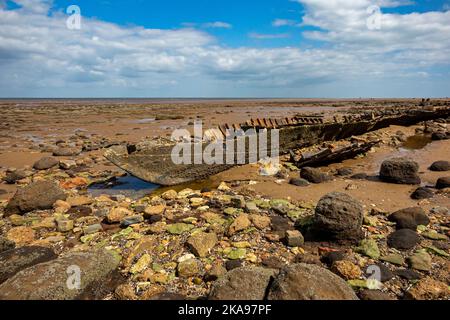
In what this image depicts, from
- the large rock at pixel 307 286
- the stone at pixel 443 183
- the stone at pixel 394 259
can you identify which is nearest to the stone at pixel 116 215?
the large rock at pixel 307 286

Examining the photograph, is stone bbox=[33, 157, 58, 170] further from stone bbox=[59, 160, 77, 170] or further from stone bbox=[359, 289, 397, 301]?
stone bbox=[359, 289, 397, 301]

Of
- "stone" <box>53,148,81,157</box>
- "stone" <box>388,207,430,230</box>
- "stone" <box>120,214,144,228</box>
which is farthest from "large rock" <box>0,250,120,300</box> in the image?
"stone" <box>53,148,81,157</box>

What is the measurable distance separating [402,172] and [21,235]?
7.53 meters

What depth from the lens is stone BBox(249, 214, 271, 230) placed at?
4.68m

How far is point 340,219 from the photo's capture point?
4.17 m

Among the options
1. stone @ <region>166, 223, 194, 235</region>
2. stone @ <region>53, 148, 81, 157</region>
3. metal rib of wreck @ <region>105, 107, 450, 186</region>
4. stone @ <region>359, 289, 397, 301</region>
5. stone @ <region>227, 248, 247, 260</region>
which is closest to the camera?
stone @ <region>359, 289, 397, 301</region>

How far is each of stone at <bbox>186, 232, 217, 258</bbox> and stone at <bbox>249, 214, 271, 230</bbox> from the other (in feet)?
2.51

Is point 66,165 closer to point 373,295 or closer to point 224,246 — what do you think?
point 224,246

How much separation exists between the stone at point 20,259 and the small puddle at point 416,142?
12.0m

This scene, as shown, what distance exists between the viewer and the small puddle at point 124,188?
6.80 meters

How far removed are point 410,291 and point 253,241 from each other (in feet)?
6.36

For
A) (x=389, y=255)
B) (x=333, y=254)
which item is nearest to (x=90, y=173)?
(x=333, y=254)

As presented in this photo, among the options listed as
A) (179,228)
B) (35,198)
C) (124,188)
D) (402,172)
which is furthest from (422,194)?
(35,198)

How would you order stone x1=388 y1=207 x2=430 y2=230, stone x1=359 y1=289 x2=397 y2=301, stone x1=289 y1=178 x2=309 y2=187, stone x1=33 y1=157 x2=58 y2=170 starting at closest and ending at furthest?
stone x1=359 y1=289 x2=397 y2=301 → stone x1=388 y1=207 x2=430 y2=230 → stone x1=289 y1=178 x2=309 y2=187 → stone x1=33 y1=157 x2=58 y2=170
